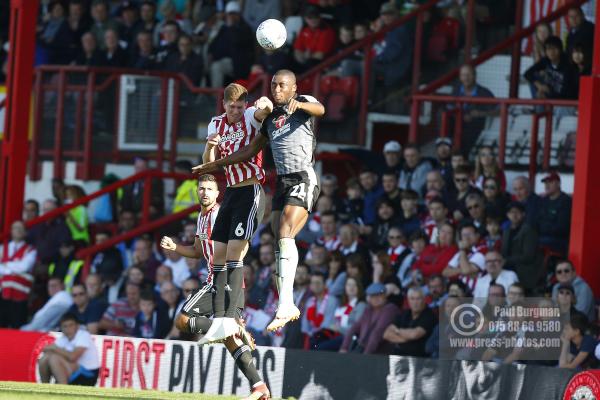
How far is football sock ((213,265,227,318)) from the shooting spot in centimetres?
1149

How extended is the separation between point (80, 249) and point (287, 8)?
15.6 ft

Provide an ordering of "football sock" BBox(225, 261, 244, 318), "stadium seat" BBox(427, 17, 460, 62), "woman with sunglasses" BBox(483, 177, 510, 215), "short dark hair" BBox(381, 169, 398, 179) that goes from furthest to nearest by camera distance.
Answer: "stadium seat" BBox(427, 17, 460, 62) < "short dark hair" BBox(381, 169, 398, 179) < "woman with sunglasses" BBox(483, 177, 510, 215) < "football sock" BBox(225, 261, 244, 318)

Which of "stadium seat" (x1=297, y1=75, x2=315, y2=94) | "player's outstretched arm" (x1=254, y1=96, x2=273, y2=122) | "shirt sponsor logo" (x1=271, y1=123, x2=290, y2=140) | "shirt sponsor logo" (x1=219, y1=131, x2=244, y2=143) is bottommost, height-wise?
"shirt sponsor logo" (x1=219, y1=131, x2=244, y2=143)

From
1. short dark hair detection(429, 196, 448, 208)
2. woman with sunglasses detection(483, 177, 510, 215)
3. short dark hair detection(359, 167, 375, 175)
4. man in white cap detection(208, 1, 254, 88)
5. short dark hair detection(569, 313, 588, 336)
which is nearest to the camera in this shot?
short dark hair detection(569, 313, 588, 336)

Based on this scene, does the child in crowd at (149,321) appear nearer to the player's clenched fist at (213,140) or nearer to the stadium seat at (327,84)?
the stadium seat at (327,84)

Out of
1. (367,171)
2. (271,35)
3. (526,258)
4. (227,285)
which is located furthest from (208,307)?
(367,171)

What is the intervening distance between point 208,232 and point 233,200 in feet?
1.11

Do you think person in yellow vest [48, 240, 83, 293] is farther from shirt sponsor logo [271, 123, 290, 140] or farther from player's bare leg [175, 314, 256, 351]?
shirt sponsor logo [271, 123, 290, 140]

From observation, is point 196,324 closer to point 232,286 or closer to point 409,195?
point 232,286

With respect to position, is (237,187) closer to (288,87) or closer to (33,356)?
(288,87)

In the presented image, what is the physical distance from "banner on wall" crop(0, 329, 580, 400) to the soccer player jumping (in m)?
2.38

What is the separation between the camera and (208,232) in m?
11.7

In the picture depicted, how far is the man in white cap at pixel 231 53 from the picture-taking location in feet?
65.3

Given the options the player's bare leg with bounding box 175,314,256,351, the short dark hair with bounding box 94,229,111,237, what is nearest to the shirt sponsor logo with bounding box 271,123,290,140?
the player's bare leg with bounding box 175,314,256,351
